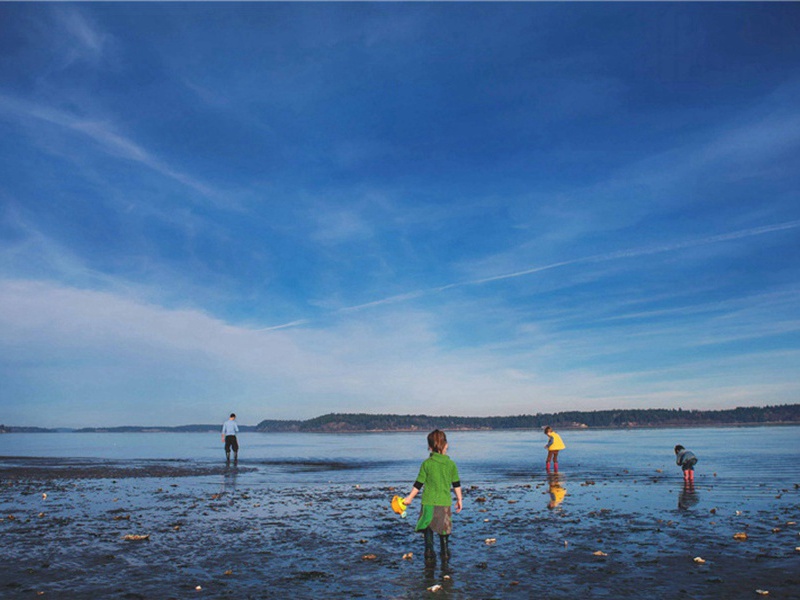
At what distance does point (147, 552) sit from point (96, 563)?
118cm

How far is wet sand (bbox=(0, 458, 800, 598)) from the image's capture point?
9727mm

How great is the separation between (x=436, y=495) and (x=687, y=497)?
525 inches

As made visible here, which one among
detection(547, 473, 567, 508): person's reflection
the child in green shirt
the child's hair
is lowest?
detection(547, 473, 567, 508): person's reflection

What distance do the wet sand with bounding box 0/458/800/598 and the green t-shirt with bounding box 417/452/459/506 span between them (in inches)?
49.7

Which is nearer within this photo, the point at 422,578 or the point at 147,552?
the point at 422,578

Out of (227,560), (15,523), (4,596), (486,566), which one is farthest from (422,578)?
(15,523)

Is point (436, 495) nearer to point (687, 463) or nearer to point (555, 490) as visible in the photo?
point (555, 490)

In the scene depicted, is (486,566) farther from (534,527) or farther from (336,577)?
(534,527)

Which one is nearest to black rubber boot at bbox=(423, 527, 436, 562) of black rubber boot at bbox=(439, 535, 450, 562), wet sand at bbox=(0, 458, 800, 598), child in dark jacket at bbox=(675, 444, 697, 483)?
black rubber boot at bbox=(439, 535, 450, 562)

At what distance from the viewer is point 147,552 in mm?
12289

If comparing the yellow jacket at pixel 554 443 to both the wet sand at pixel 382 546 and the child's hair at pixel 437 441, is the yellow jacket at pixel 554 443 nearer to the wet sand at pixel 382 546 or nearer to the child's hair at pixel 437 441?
the wet sand at pixel 382 546

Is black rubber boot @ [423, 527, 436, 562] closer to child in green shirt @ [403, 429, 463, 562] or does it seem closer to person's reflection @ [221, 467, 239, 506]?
child in green shirt @ [403, 429, 463, 562]

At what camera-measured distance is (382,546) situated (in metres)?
13.1

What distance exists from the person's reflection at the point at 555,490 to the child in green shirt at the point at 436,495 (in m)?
8.43
